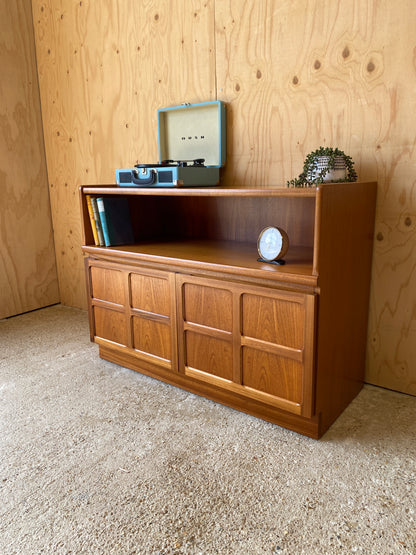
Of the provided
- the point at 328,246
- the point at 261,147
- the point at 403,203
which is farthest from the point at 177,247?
the point at 403,203

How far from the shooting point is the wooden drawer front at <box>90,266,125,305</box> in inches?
82.4

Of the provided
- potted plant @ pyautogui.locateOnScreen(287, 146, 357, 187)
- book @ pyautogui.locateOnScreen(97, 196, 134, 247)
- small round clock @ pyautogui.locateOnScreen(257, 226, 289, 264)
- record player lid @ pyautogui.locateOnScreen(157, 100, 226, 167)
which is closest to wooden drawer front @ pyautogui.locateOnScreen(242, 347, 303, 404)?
small round clock @ pyautogui.locateOnScreen(257, 226, 289, 264)

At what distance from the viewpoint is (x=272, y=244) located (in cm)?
165

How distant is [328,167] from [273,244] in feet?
1.21

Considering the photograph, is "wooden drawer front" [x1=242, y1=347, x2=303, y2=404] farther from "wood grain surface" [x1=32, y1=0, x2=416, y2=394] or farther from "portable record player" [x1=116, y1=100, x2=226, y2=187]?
"portable record player" [x1=116, y1=100, x2=226, y2=187]

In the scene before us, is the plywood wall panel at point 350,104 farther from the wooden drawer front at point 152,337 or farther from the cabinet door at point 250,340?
the wooden drawer front at point 152,337

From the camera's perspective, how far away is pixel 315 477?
141cm

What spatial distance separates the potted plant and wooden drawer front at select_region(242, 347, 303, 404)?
0.70 metres

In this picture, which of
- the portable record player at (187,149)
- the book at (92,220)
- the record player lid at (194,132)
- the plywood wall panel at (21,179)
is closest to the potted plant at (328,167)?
the portable record player at (187,149)

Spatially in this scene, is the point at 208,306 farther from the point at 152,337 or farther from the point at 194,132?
the point at 194,132

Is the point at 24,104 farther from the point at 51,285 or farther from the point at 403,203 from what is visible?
the point at 403,203

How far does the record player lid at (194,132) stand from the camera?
2193 mm

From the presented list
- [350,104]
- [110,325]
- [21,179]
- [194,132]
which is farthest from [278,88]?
[21,179]

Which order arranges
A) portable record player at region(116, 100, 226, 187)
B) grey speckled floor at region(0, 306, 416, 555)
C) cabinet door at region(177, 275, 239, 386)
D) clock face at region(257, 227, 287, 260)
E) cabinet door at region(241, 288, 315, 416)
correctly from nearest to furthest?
1. grey speckled floor at region(0, 306, 416, 555)
2. cabinet door at region(241, 288, 315, 416)
3. clock face at region(257, 227, 287, 260)
4. cabinet door at region(177, 275, 239, 386)
5. portable record player at region(116, 100, 226, 187)
